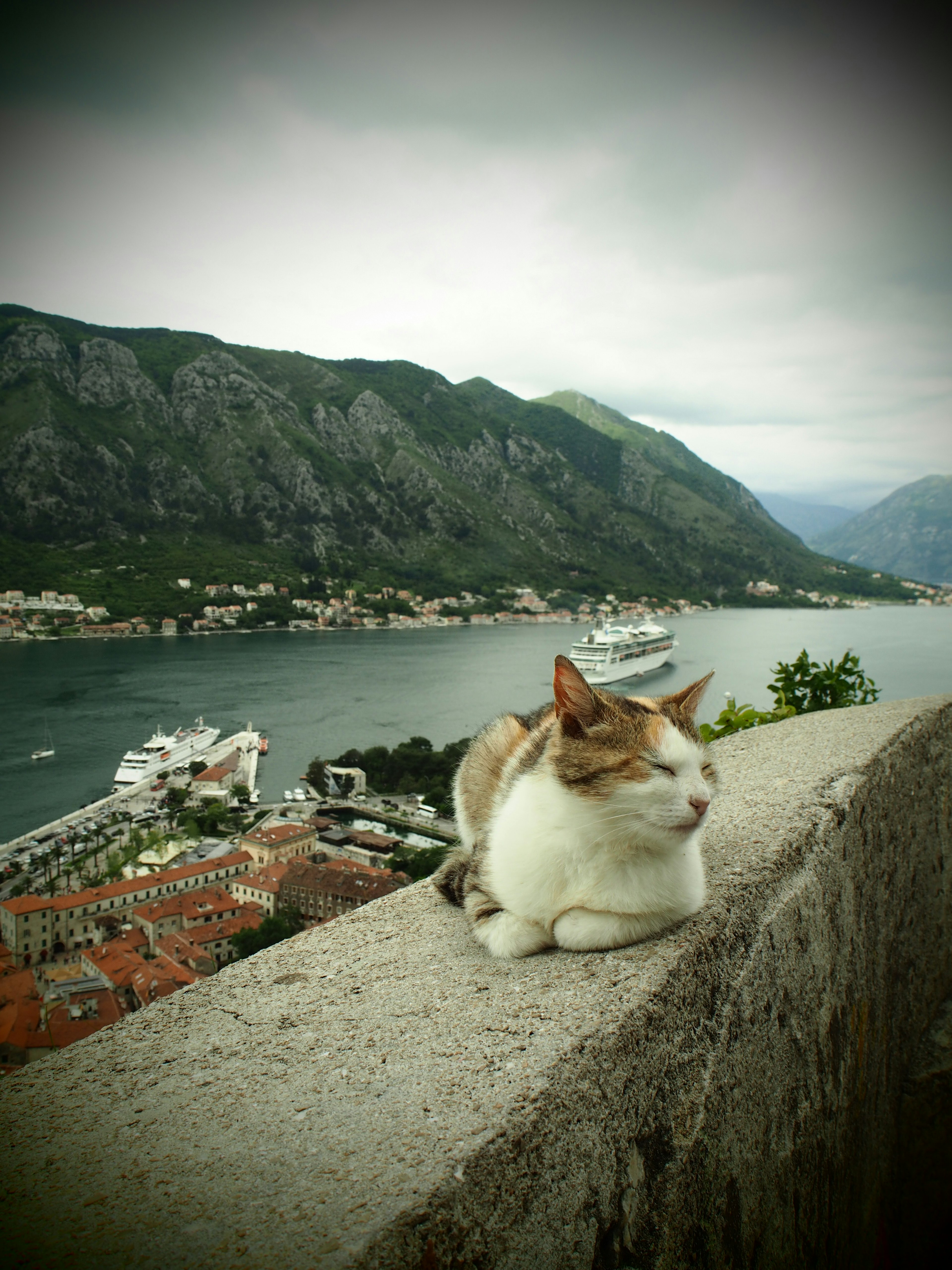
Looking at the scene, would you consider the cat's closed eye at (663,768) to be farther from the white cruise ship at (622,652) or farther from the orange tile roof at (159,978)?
the white cruise ship at (622,652)

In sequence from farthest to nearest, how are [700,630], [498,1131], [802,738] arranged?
[700,630]
[802,738]
[498,1131]

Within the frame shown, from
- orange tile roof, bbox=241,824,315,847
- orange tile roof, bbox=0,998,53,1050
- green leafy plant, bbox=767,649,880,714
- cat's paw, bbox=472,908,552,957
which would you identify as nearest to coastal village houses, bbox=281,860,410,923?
orange tile roof, bbox=241,824,315,847

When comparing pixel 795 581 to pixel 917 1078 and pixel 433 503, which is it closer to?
pixel 433 503

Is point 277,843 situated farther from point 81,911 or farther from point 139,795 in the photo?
point 139,795

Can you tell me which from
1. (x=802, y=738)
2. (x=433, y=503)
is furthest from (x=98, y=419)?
(x=802, y=738)

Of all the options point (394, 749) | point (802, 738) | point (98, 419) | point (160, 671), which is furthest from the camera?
point (98, 419)

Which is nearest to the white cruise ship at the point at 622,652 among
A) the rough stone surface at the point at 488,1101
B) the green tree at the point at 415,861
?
the green tree at the point at 415,861

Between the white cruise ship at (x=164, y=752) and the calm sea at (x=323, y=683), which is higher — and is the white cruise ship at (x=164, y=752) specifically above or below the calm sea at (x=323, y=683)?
below

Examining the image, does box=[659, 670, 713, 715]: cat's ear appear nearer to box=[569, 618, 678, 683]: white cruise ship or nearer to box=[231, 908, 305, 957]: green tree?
box=[231, 908, 305, 957]: green tree
